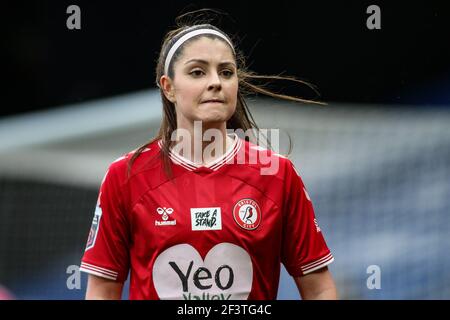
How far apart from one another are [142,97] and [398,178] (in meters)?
1.70

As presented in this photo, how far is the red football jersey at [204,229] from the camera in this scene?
3.23 metres

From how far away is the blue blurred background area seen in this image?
5.63 meters

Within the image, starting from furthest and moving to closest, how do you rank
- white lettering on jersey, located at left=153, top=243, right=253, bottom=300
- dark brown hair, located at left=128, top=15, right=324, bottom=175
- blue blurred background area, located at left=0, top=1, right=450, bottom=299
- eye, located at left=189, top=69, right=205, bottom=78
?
1. blue blurred background area, located at left=0, top=1, right=450, bottom=299
2. dark brown hair, located at left=128, top=15, right=324, bottom=175
3. eye, located at left=189, top=69, right=205, bottom=78
4. white lettering on jersey, located at left=153, top=243, right=253, bottom=300

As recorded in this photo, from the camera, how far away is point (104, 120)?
19.4 ft

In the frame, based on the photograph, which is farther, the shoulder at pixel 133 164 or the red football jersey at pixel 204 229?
the shoulder at pixel 133 164

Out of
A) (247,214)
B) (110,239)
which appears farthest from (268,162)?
(110,239)

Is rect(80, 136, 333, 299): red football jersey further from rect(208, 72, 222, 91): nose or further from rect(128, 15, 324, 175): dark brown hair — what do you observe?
rect(208, 72, 222, 91): nose

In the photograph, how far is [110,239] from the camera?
332cm

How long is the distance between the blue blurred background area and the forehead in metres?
2.18

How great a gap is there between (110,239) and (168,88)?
2.02ft

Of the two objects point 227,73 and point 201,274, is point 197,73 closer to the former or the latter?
point 227,73

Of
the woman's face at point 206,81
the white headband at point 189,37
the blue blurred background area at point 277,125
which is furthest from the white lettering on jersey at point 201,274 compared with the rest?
the blue blurred background area at point 277,125

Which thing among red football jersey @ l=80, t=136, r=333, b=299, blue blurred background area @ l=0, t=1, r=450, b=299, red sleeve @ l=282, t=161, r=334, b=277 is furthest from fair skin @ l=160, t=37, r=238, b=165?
blue blurred background area @ l=0, t=1, r=450, b=299

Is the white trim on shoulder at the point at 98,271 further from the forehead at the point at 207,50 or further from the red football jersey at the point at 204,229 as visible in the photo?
the forehead at the point at 207,50
